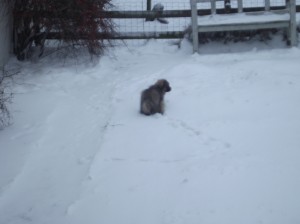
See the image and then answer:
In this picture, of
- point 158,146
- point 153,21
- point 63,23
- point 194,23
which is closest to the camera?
point 158,146

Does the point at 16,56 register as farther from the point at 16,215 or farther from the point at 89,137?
the point at 16,215

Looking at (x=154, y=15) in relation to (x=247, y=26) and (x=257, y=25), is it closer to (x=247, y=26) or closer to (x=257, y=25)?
(x=247, y=26)

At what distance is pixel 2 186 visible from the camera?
17.2 ft

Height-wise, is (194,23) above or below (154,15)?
below

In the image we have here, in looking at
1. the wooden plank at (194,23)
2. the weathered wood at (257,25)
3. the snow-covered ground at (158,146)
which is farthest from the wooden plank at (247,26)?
the snow-covered ground at (158,146)

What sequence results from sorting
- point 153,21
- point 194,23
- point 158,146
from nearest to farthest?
point 158,146
point 194,23
point 153,21

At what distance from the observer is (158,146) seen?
19.4 feet

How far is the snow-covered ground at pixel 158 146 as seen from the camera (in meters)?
4.60

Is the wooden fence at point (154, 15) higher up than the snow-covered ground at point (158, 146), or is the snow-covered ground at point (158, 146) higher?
the wooden fence at point (154, 15)

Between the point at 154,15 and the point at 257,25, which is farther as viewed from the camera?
the point at 154,15

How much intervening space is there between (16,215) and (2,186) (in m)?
0.67

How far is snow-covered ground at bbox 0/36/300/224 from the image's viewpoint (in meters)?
4.60

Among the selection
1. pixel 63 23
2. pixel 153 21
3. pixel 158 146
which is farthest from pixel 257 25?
pixel 153 21

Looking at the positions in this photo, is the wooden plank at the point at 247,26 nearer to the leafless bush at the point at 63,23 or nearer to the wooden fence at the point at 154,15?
the wooden fence at the point at 154,15
